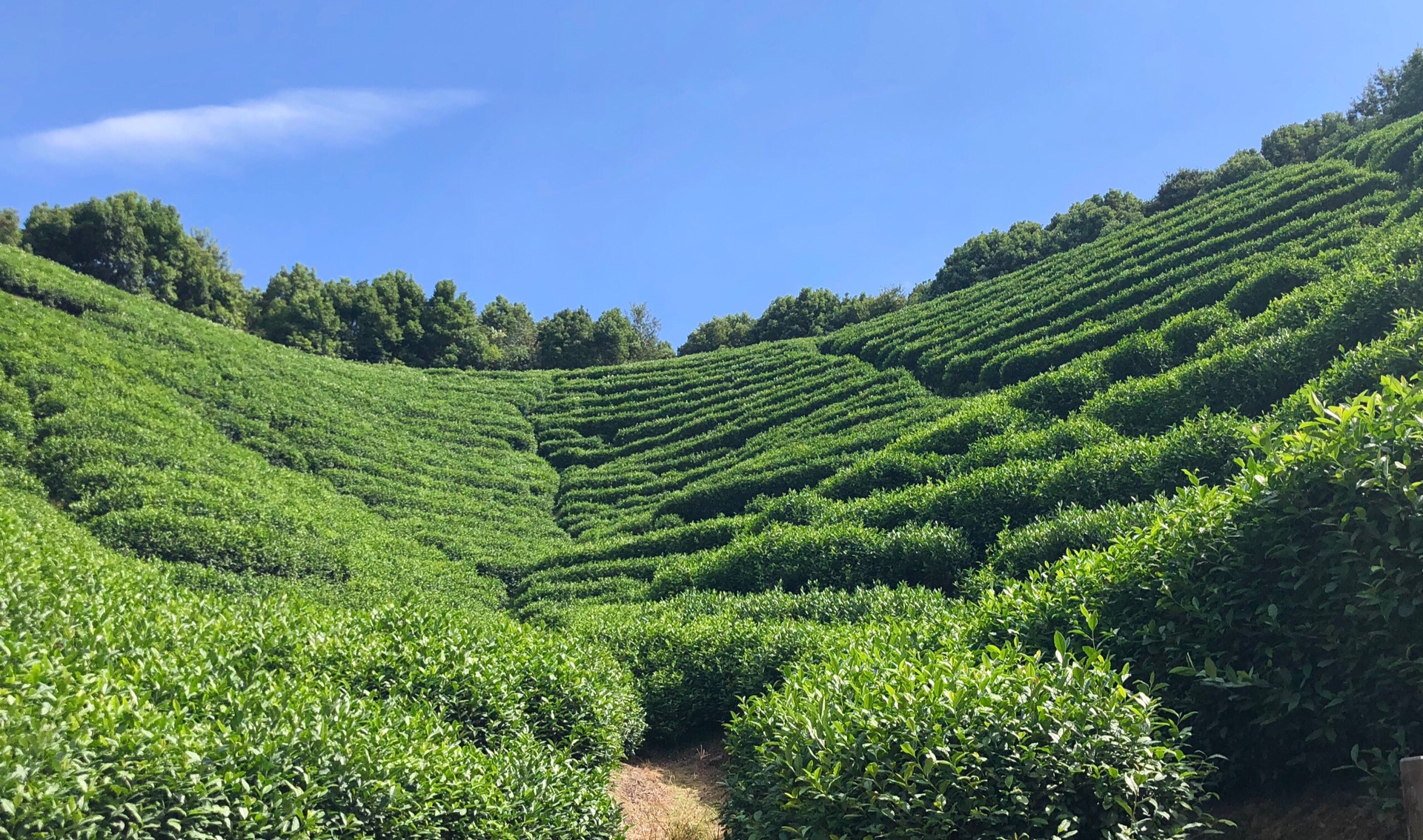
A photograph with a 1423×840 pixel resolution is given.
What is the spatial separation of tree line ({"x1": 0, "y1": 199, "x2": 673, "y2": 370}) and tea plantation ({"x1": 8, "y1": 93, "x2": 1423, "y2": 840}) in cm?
2331

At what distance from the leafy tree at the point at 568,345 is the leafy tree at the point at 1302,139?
47.6 m

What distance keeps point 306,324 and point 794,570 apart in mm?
49072

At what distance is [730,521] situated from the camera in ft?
66.6

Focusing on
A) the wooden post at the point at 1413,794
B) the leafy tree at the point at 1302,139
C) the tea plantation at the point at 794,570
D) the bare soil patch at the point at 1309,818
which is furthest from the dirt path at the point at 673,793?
the leafy tree at the point at 1302,139

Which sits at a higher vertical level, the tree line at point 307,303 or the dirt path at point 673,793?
the tree line at point 307,303

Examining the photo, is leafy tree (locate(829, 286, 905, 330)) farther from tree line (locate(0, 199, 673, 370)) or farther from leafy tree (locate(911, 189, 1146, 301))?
tree line (locate(0, 199, 673, 370))

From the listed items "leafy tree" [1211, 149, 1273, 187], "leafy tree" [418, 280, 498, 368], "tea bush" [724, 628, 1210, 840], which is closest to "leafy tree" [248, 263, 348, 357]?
"leafy tree" [418, 280, 498, 368]

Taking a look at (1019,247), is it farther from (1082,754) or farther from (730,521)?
(1082,754)

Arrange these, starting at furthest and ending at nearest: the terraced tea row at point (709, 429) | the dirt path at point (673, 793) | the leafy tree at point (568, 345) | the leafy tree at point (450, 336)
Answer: the leafy tree at point (568, 345)
the leafy tree at point (450, 336)
the terraced tea row at point (709, 429)
the dirt path at point (673, 793)

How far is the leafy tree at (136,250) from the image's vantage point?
44.6 m

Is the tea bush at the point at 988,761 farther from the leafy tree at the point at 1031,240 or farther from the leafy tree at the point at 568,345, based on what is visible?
the leafy tree at the point at 568,345

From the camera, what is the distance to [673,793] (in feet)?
30.5

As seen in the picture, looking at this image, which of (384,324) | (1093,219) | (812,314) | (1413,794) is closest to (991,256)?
(1093,219)

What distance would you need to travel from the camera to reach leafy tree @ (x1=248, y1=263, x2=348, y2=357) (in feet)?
171
